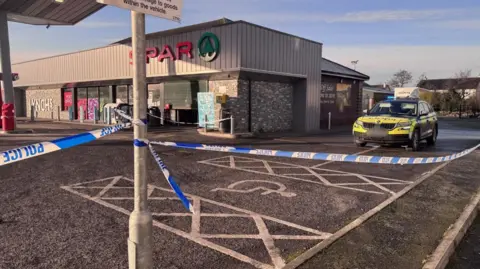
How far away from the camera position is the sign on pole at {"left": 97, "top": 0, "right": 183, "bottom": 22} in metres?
2.47

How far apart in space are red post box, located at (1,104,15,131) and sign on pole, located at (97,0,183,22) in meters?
15.1

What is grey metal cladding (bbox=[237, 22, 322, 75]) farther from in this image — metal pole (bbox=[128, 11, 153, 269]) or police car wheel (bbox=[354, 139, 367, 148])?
metal pole (bbox=[128, 11, 153, 269])

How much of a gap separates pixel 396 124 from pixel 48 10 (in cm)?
1531

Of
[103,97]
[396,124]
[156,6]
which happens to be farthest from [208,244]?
[103,97]

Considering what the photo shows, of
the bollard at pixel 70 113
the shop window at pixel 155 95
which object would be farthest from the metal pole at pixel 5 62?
the bollard at pixel 70 113

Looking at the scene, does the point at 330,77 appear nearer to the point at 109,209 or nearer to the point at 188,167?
the point at 188,167

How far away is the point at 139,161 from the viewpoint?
2754mm

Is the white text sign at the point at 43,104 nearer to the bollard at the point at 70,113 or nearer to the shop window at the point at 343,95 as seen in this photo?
the bollard at the point at 70,113

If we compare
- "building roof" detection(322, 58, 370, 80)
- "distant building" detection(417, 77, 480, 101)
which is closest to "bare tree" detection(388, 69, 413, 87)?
"distant building" detection(417, 77, 480, 101)

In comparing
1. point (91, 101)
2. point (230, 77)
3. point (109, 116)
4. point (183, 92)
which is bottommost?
point (109, 116)

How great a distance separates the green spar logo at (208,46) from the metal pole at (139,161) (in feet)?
45.0

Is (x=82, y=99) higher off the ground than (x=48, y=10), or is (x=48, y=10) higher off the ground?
(x=48, y=10)

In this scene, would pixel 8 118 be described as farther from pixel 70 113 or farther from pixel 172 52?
pixel 70 113

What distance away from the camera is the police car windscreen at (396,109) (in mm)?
12938
